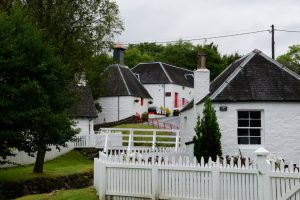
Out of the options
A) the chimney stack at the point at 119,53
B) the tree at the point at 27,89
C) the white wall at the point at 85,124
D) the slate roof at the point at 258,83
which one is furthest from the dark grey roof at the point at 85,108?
the slate roof at the point at 258,83

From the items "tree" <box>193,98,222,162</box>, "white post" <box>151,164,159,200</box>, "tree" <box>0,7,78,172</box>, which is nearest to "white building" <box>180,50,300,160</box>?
"tree" <box>193,98,222,162</box>

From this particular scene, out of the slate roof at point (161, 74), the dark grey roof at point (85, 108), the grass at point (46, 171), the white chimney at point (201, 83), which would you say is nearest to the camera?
the grass at point (46, 171)

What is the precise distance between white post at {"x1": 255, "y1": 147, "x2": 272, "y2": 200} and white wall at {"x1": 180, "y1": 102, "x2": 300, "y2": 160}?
30.2ft

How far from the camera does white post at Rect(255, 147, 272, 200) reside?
12.7 metres

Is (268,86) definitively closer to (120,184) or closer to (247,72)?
(247,72)

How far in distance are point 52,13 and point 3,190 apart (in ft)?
32.7

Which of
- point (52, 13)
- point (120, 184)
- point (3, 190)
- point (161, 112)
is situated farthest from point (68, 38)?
point (161, 112)

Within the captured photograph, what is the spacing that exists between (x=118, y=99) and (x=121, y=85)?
1.83 metres

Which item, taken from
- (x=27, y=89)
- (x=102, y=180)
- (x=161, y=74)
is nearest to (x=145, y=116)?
(x=161, y=74)

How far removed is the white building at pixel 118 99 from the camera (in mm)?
53594

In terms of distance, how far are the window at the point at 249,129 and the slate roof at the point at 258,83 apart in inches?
33.8

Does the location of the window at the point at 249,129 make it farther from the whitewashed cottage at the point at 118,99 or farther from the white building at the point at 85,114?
the whitewashed cottage at the point at 118,99

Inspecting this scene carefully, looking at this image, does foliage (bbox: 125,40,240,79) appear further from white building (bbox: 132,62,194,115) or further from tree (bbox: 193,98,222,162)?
tree (bbox: 193,98,222,162)

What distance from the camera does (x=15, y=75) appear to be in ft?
66.1
